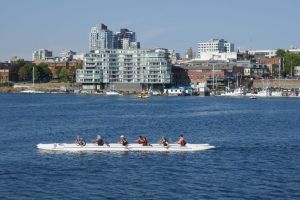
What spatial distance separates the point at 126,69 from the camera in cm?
17275

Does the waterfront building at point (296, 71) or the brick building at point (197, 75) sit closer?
the brick building at point (197, 75)

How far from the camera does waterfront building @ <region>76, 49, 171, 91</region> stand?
168 meters

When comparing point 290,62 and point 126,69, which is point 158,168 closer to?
point 126,69

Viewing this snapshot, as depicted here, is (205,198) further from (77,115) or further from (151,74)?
(151,74)

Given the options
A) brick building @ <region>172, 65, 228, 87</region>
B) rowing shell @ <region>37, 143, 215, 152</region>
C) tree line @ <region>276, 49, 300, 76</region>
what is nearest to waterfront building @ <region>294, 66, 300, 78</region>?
tree line @ <region>276, 49, 300, 76</region>

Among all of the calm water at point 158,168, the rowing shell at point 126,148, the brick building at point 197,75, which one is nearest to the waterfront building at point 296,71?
the brick building at point 197,75

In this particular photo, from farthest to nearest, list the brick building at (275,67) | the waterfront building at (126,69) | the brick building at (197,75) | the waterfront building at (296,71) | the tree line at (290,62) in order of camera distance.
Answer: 1. the brick building at (275,67)
2. the tree line at (290,62)
3. the waterfront building at (296,71)
4. the brick building at (197,75)
5. the waterfront building at (126,69)

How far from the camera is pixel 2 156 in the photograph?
42156 mm

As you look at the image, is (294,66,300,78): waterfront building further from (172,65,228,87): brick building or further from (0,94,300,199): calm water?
(0,94,300,199): calm water

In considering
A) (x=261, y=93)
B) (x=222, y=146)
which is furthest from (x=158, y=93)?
(x=222, y=146)

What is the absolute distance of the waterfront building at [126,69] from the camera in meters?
168

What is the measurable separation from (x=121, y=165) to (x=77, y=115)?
1886 inches

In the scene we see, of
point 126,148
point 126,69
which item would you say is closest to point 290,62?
point 126,69

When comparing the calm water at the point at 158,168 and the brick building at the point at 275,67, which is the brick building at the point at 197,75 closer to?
the brick building at the point at 275,67
